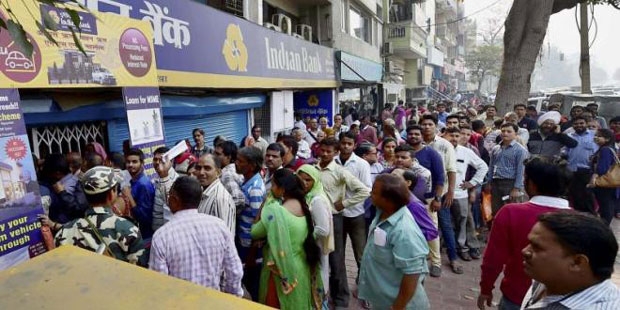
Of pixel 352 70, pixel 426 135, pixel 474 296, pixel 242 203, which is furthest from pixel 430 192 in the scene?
pixel 352 70

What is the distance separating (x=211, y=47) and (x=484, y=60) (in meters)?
46.6

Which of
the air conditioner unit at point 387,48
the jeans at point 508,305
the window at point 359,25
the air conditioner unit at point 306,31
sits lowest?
the jeans at point 508,305

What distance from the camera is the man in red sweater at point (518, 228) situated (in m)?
2.20

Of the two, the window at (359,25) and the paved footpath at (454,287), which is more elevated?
the window at (359,25)

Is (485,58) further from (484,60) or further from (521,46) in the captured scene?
(521,46)

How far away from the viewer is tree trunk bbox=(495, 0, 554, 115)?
30.7ft

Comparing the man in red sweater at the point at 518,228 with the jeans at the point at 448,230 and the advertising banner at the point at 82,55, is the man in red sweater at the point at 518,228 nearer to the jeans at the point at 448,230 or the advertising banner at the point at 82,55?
the jeans at the point at 448,230

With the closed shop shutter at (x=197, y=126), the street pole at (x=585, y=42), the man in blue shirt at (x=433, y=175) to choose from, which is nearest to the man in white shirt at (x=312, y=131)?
the closed shop shutter at (x=197, y=126)

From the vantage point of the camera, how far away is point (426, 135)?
4594 millimetres

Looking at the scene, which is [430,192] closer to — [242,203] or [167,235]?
[242,203]

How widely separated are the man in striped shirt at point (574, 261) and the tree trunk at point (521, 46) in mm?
9620

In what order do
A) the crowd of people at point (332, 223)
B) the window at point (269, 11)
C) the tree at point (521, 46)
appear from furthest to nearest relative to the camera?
the window at point (269, 11) → the tree at point (521, 46) → the crowd of people at point (332, 223)

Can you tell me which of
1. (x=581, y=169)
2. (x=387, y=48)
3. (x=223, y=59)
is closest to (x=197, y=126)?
(x=223, y=59)

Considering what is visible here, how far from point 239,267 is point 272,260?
0.36 meters
